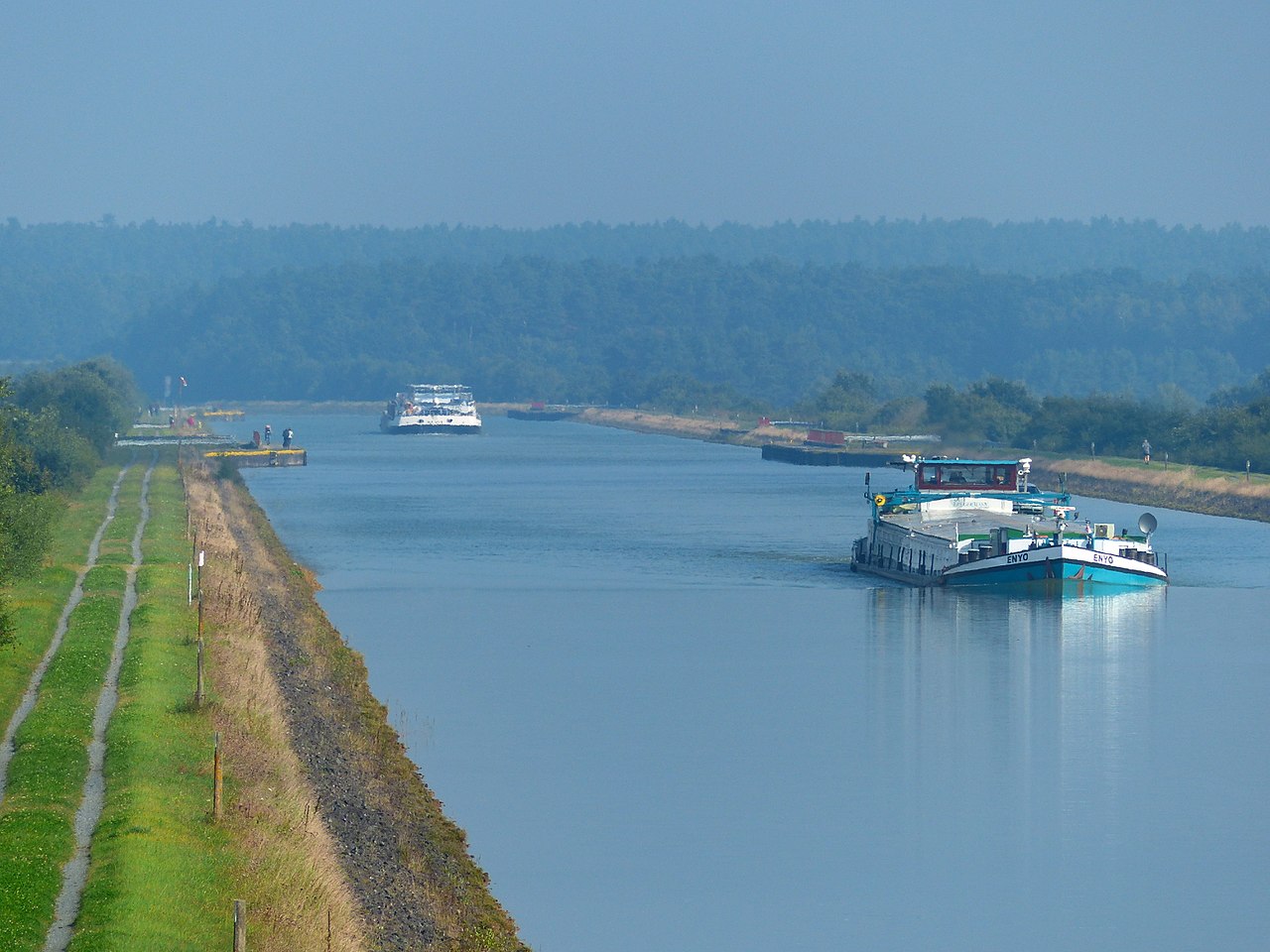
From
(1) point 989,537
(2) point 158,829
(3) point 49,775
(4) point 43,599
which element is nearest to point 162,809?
(2) point 158,829

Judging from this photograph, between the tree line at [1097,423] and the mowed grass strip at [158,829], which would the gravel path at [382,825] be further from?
the tree line at [1097,423]

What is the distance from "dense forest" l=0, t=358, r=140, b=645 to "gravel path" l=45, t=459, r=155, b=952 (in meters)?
2.21

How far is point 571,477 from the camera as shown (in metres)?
117

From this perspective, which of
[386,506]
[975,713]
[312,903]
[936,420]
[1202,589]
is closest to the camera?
[312,903]

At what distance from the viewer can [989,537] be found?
60062 mm

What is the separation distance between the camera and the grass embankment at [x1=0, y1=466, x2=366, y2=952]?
67.1ft

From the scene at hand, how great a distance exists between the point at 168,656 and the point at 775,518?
51.8 metres

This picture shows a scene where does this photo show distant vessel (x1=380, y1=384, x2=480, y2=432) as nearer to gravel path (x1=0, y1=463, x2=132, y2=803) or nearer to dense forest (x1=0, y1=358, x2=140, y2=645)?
dense forest (x1=0, y1=358, x2=140, y2=645)

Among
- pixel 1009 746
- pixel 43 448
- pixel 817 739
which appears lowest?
pixel 1009 746

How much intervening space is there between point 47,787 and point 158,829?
248cm

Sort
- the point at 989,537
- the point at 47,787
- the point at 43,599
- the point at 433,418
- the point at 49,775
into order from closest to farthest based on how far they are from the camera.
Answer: the point at 47,787 < the point at 49,775 < the point at 43,599 < the point at 989,537 < the point at 433,418

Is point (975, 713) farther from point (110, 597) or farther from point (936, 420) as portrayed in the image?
point (936, 420)

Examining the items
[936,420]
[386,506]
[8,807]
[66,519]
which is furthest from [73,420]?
[8,807]

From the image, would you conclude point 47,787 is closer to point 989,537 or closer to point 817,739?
point 817,739
